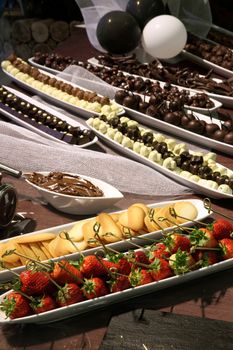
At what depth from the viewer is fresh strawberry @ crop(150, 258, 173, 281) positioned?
4.07ft

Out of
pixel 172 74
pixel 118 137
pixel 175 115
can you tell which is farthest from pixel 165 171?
pixel 172 74

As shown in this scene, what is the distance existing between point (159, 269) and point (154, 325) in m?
0.12

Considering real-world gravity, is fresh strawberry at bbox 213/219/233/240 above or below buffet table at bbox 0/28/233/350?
above

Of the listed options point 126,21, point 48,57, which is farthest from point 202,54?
point 48,57

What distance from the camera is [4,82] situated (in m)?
2.56

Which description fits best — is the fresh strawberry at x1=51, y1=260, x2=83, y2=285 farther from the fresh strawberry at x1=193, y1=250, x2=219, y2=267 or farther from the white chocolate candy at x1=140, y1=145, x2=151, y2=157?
the white chocolate candy at x1=140, y1=145, x2=151, y2=157

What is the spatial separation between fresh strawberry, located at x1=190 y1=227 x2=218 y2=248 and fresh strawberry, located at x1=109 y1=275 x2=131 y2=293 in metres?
0.17

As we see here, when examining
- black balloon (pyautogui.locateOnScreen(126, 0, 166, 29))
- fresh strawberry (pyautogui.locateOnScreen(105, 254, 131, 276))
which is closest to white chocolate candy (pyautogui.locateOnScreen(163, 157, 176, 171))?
fresh strawberry (pyautogui.locateOnScreen(105, 254, 131, 276))

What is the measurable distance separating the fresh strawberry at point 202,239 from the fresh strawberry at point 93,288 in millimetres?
221

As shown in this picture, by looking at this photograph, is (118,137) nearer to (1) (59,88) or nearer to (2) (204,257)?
(1) (59,88)

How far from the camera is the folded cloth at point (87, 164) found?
68.3 inches

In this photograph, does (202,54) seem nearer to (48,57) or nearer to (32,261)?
(48,57)

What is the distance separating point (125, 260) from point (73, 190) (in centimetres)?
39

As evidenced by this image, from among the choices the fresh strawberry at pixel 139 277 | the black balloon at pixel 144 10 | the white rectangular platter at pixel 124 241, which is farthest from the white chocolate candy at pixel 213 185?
the black balloon at pixel 144 10
